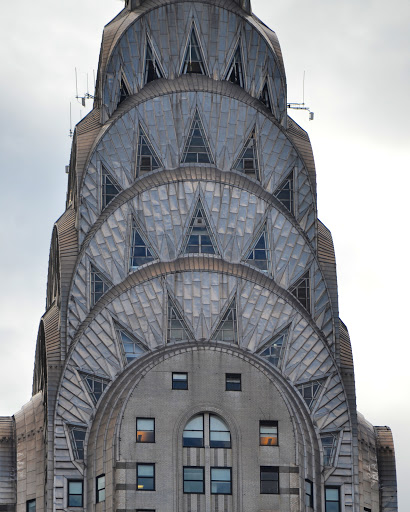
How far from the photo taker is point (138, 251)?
631ft

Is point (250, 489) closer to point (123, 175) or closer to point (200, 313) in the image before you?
point (200, 313)

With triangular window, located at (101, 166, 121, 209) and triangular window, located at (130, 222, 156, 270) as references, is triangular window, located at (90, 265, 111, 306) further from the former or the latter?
triangular window, located at (101, 166, 121, 209)

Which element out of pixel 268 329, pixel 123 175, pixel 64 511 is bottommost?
pixel 64 511

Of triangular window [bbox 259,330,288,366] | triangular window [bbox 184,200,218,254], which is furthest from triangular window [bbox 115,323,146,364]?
triangular window [bbox 259,330,288,366]

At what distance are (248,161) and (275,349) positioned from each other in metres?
19.1

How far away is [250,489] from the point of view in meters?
180

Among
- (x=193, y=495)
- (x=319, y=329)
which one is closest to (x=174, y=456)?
(x=193, y=495)

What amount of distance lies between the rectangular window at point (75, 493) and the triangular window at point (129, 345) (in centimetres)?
1137

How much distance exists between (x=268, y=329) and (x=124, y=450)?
1716cm

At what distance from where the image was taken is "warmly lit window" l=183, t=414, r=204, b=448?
182 metres

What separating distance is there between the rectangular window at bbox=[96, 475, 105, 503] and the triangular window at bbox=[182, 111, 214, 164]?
31105 millimetres

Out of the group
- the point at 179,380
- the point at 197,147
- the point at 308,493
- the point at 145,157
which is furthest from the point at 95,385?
the point at 197,147

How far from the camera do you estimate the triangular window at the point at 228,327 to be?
187750 millimetres

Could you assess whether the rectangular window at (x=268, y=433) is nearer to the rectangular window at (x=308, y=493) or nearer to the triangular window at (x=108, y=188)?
the rectangular window at (x=308, y=493)
